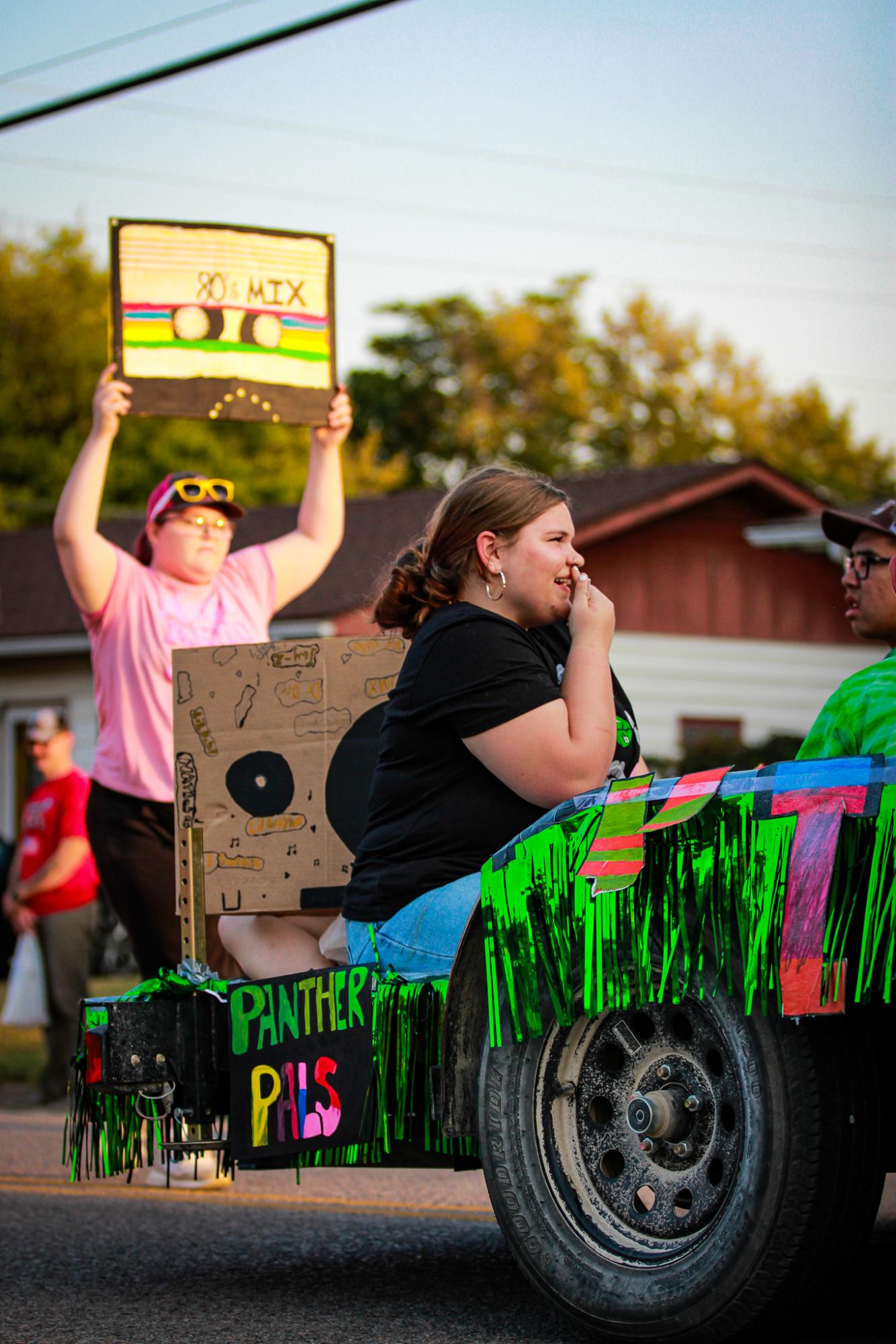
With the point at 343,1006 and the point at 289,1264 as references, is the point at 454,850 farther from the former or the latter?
the point at 289,1264

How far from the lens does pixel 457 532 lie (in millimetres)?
4102

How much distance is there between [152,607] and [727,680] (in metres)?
18.9

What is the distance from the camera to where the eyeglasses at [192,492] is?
6.06 m

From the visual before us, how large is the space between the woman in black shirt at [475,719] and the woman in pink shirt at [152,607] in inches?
70.6

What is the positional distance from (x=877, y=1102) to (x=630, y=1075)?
0.44 metres

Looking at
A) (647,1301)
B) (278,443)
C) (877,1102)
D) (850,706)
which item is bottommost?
(647,1301)

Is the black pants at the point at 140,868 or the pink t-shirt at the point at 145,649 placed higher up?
the pink t-shirt at the point at 145,649

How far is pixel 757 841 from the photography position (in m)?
2.95

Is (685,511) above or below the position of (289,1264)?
above

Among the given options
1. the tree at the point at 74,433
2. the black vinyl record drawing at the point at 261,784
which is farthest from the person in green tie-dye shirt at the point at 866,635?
the tree at the point at 74,433

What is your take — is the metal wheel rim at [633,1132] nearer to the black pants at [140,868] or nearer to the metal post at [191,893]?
the metal post at [191,893]

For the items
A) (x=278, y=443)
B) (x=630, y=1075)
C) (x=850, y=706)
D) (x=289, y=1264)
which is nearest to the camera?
(x=630, y=1075)

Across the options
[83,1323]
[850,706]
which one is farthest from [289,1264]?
[850,706]

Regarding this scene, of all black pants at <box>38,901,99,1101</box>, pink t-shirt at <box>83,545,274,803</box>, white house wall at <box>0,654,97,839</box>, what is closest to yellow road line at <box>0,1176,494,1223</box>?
pink t-shirt at <box>83,545,274,803</box>
